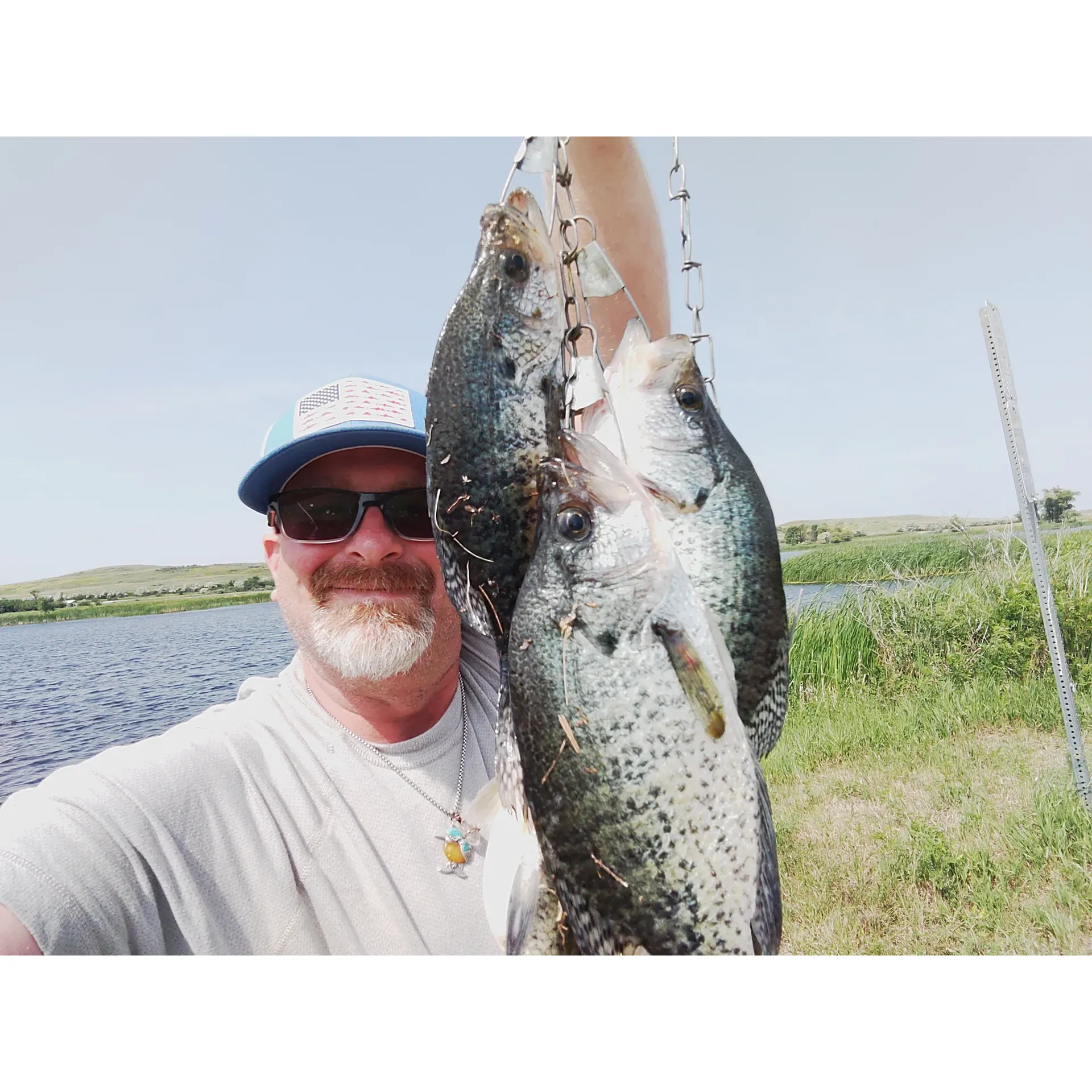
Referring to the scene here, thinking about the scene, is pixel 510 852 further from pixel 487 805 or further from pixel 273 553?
pixel 273 553

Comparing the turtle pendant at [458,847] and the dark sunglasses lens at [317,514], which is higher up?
the dark sunglasses lens at [317,514]

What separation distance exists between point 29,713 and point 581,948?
41.6 ft

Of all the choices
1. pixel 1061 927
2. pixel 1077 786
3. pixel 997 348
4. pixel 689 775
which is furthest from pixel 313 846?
pixel 1077 786

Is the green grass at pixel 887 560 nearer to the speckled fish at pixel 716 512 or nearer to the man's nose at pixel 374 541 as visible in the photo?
the man's nose at pixel 374 541

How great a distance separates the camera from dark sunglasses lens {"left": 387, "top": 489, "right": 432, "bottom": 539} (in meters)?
1.67

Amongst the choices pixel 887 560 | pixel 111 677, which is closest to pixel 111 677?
pixel 111 677

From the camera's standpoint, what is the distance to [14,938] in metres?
1.32

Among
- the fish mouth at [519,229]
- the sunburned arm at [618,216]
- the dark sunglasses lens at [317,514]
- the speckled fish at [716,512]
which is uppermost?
the sunburned arm at [618,216]

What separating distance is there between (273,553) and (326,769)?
0.63 meters

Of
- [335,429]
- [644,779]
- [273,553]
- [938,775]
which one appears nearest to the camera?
[644,779]

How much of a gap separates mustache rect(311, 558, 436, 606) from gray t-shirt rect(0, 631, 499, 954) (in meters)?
0.32

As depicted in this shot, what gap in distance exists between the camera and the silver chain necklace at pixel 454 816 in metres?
1.67

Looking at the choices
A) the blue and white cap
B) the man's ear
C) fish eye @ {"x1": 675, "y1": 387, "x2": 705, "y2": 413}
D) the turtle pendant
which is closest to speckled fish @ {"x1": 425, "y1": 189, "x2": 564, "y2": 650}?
fish eye @ {"x1": 675, "y1": 387, "x2": 705, "y2": 413}

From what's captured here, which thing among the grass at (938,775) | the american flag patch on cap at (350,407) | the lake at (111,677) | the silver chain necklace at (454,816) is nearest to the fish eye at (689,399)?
the american flag patch on cap at (350,407)
